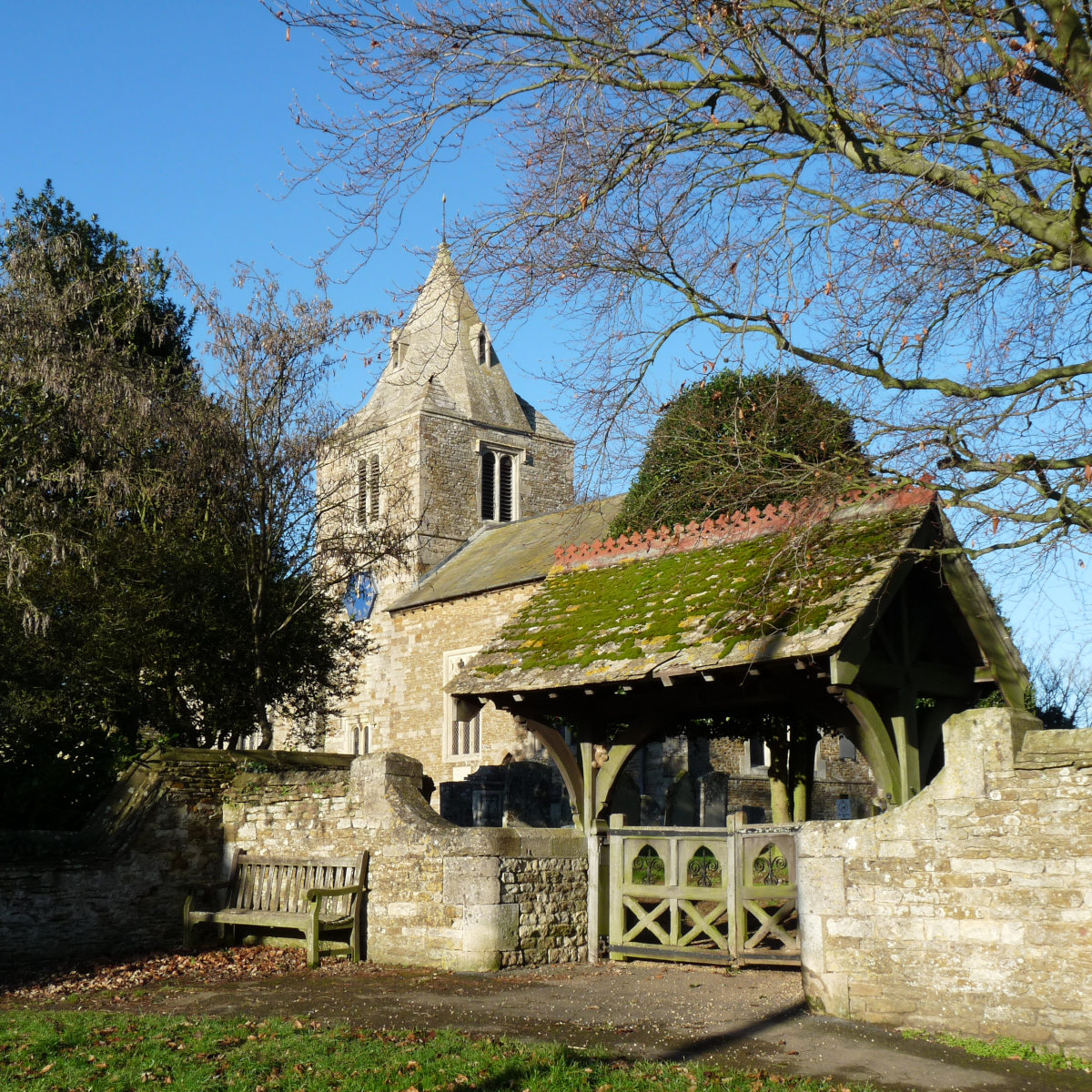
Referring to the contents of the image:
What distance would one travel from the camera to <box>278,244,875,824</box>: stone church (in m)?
18.4

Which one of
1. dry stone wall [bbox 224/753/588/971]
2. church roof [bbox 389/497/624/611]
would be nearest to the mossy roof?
dry stone wall [bbox 224/753/588/971]

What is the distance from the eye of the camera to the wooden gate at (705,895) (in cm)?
944

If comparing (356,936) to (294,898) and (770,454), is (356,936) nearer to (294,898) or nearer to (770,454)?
(294,898)

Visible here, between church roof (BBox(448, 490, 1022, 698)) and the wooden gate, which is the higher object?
church roof (BBox(448, 490, 1022, 698))

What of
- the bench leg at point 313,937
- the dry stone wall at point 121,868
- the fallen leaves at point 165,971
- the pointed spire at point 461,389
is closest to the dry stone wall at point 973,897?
the bench leg at point 313,937

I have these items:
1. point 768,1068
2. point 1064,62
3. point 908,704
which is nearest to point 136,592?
point 908,704

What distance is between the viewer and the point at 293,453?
53.6 feet

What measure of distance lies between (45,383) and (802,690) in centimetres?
1160

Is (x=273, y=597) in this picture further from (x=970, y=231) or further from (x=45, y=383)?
(x=970, y=231)

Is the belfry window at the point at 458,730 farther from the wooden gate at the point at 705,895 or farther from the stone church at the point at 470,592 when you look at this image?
the wooden gate at the point at 705,895

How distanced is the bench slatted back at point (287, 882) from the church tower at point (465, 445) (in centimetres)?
2028

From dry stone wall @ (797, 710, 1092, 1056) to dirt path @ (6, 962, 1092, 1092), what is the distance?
0.30 metres

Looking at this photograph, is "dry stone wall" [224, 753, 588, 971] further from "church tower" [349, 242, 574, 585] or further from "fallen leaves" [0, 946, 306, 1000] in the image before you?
"church tower" [349, 242, 574, 585]

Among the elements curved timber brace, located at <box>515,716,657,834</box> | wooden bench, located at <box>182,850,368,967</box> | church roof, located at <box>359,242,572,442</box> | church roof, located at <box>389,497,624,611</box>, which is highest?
church roof, located at <box>359,242,572,442</box>
